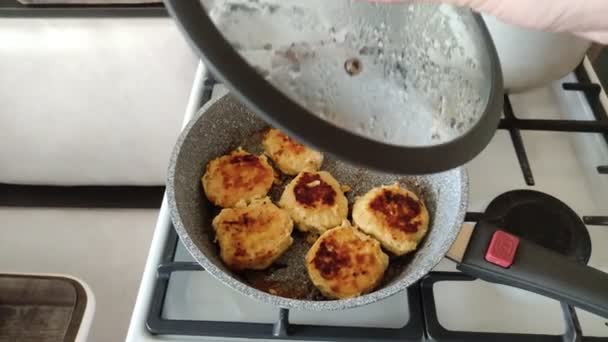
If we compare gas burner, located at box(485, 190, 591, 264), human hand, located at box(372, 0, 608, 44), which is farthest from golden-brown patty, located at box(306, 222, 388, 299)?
human hand, located at box(372, 0, 608, 44)

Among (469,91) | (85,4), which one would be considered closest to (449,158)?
(469,91)

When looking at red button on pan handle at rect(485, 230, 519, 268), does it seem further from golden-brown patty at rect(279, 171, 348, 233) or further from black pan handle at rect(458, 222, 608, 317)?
golden-brown patty at rect(279, 171, 348, 233)

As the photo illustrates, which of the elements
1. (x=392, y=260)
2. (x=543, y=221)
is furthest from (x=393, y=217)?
(x=543, y=221)

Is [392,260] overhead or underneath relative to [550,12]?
underneath

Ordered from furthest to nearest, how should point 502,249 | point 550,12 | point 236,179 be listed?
point 236,179 → point 502,249 → point 550,12

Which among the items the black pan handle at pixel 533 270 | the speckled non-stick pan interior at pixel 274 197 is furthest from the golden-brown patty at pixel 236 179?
the black pan handle at pixel 533 270

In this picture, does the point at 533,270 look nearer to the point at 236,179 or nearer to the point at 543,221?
the point at 543,221

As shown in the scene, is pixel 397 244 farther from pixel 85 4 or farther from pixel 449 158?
pixel 85 4
